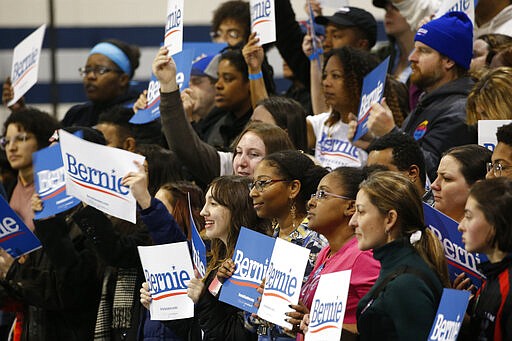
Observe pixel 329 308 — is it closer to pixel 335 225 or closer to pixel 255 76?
pixel 335 225

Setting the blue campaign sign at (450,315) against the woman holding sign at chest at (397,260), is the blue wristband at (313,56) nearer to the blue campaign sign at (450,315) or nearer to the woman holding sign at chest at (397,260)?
the woman holding sign at chest at (397,260)

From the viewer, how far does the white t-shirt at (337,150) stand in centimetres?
647

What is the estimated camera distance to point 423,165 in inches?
208

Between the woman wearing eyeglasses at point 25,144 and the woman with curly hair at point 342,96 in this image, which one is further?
the woman wearing eyeglasses at point 25,144

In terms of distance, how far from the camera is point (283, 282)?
4430mm

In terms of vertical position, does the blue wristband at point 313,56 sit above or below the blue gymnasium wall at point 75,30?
above

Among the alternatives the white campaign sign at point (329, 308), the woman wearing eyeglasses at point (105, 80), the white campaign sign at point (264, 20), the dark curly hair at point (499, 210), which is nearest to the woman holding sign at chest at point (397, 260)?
the white campaign sign at point (329, 308)

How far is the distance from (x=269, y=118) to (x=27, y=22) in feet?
14.8

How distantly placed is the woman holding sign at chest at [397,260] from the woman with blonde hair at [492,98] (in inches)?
40.9

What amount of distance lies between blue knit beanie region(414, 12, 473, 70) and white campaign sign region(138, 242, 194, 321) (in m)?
1.77

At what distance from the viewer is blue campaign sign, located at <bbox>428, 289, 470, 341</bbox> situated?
3.74 m

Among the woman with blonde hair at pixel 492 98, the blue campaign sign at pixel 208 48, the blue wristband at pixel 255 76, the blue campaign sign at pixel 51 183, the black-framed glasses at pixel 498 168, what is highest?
the woman with blonde hair at pixel 492 98

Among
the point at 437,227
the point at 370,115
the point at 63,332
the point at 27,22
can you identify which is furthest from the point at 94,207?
the point at 27,22

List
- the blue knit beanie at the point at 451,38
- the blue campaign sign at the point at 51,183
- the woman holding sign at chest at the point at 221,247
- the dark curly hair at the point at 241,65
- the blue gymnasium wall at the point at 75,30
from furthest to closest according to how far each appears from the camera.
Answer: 1. the blue gymnasium wall at the point at 75,30
2. the dark curly hair at the point at 241,65
3. the blue campaign sign at the point at 51,183
4. the blue knit beanie at the point at 451,38
5. the woman holding sign at chest at the point at 221,247
